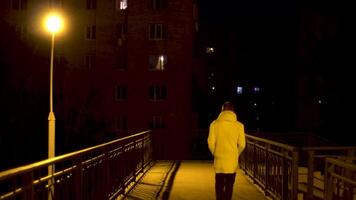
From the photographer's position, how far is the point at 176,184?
46.3 ft

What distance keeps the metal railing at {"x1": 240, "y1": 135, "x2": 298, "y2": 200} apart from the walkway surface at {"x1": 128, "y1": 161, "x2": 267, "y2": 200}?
1.06ft

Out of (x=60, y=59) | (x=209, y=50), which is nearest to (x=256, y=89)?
(x=209, y=50)

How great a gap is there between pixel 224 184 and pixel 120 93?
118 ft

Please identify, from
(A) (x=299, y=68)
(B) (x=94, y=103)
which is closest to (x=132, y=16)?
(B) (x=94, y=103)

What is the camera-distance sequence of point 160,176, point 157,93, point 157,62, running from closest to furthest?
point 160,176 → point 157,93 → point 157,62

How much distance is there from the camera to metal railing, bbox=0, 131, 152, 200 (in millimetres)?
5277

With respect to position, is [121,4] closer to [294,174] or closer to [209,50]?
[209,50]

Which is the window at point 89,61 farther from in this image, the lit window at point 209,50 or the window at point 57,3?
the lit window at point 209,50

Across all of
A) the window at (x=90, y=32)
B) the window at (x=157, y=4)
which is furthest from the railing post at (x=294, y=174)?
the window at (x=90, y=32)

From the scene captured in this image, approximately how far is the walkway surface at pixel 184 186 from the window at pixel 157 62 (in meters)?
26.7

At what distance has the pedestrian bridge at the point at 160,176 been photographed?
608 centimetres

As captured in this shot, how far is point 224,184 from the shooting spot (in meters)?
9.36

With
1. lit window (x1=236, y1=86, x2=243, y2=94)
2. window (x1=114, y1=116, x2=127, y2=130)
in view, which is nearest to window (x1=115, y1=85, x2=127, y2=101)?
window (x1=114, y1=116, x2=127, y2=130)

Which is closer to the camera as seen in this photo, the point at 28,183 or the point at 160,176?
the point at 28,183
